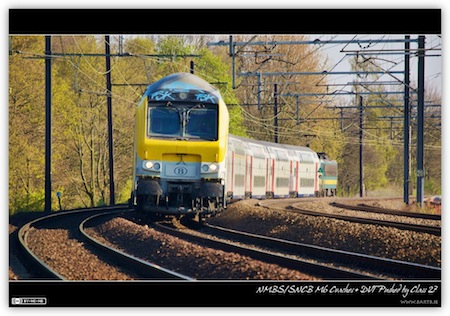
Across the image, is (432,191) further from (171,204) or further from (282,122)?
(282,122)

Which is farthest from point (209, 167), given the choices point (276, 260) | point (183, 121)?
point (276, 260)

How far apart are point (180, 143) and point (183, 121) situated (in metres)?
0.49

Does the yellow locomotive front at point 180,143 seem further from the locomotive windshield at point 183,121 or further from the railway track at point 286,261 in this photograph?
the railway track at point 286,261

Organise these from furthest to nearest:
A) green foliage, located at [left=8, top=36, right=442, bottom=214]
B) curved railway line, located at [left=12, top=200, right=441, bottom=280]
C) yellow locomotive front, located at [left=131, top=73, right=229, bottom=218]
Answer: green foliage, located at [left=8, top=36, right=442, bottom=214]
yellow locomotive front, located at [left=131, top=73, right=229, bottom=218]
curved railway line, located at [left=12, top=200, right=441, bottom=280]

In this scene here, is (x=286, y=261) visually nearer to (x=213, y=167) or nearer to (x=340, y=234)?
(x=213, y=167)

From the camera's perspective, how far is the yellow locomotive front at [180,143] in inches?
566

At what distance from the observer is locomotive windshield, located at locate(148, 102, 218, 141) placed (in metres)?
14.4

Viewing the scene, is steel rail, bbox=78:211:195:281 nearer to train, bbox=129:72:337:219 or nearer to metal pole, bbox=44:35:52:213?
train, bbox=129:72:337:219

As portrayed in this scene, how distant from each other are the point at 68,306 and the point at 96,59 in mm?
Answer: 26037

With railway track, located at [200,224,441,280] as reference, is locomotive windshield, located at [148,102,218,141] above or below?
above

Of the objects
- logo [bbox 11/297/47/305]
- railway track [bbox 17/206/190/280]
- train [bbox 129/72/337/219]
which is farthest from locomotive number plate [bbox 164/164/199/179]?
logo [bbox 11/297/47/305]

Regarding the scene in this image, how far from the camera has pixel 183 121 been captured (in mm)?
14469

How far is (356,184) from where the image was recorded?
55.0 m

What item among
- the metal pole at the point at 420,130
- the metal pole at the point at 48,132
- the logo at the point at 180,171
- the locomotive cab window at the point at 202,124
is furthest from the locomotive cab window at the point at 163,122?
the metal pole at the point at 48,132
